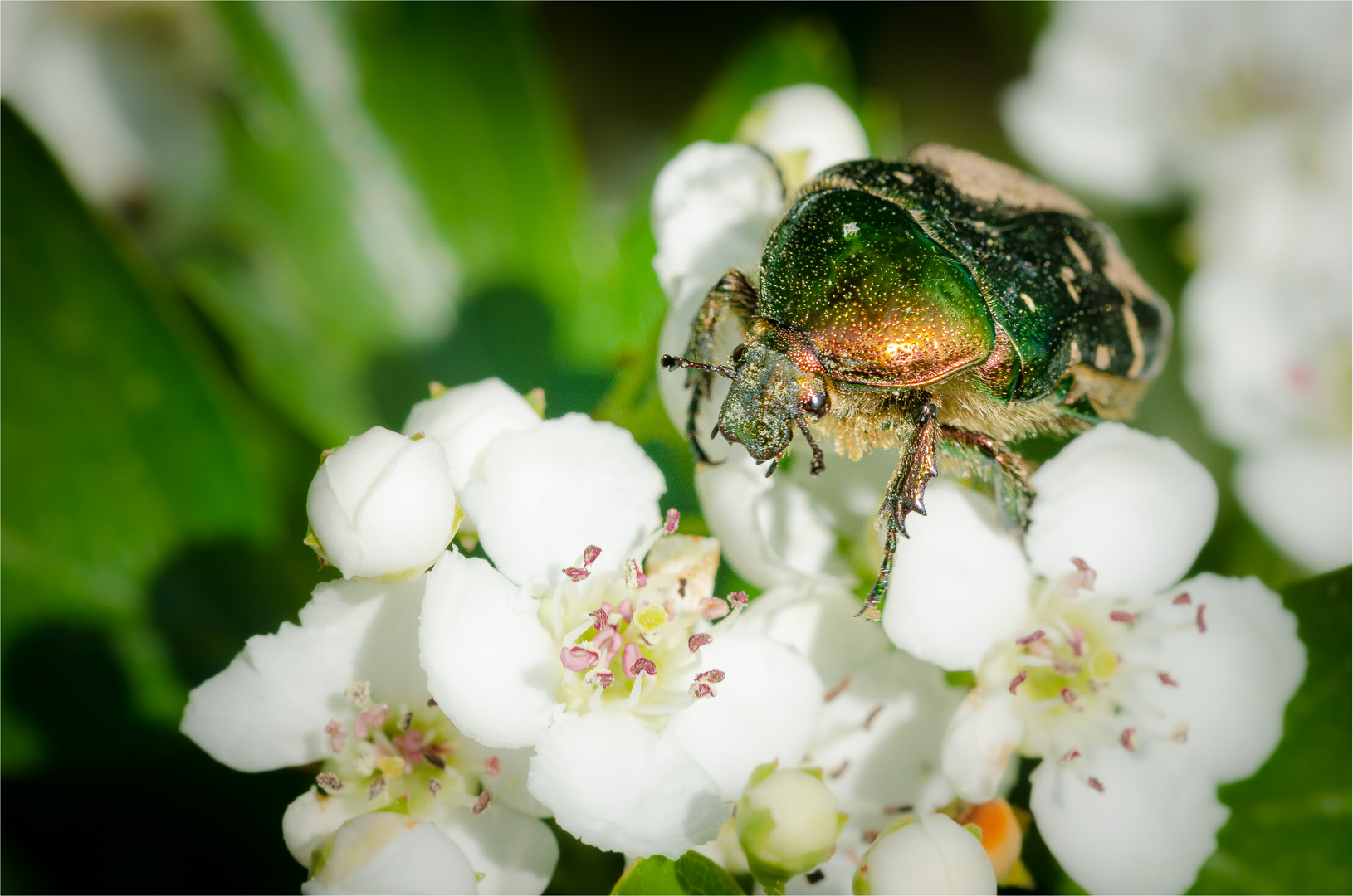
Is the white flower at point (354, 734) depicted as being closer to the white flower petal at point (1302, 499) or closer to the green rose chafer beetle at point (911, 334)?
the green rose chafer beetle at point (911, 334)

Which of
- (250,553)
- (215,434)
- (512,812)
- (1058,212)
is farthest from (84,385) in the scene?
(1058,212)

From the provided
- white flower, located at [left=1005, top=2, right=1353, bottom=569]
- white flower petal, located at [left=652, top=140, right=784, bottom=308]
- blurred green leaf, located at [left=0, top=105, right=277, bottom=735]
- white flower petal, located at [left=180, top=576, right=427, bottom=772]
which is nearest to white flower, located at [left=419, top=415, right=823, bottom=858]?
white flower petal, located at [left=180, top=576, right=427, bottom=772]

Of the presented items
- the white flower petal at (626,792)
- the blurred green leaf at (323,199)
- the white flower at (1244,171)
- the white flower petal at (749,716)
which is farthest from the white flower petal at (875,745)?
the white flower at (1244,171)

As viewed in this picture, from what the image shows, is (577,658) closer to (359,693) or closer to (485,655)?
(485,655)

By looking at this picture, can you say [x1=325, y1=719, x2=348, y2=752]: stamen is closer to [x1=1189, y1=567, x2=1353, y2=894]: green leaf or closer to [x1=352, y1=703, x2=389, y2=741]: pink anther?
[x1=352, y1=703, x2=389, y2=741]: pink anther

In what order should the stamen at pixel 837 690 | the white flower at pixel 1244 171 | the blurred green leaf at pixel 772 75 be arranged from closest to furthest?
the stamen at pixel 837 690
the blurred green leaf at pixel 772 75
the white flower at pixel 1244 171

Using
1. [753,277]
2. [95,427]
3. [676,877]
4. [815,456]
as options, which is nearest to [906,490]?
[815,456]

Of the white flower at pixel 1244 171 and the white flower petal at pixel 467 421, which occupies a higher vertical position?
the white flower petal at pixel 467 421
